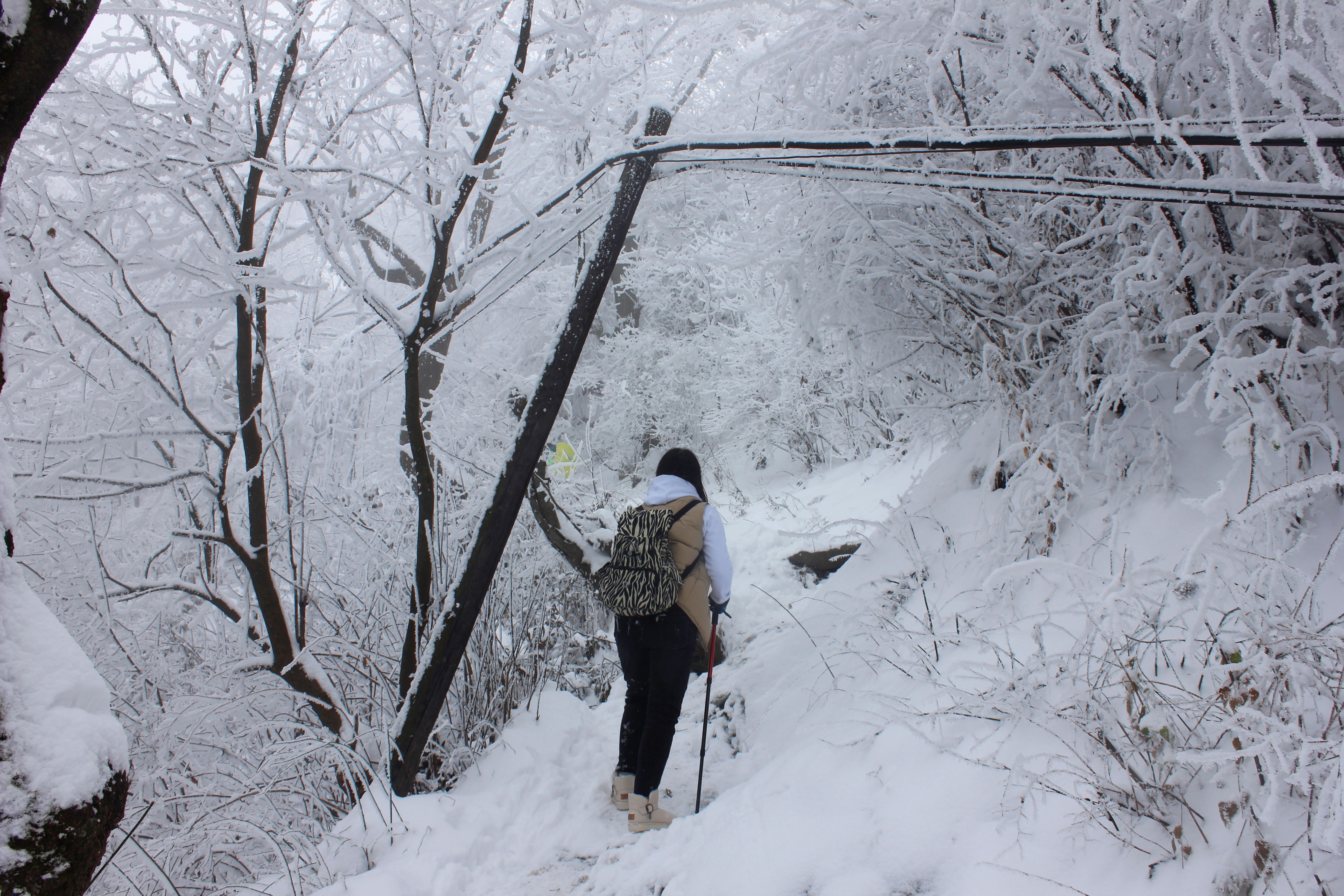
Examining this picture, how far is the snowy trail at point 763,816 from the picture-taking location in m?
1.73

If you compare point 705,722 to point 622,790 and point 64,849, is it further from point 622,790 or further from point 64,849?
point 64,849

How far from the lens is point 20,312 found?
2.70m

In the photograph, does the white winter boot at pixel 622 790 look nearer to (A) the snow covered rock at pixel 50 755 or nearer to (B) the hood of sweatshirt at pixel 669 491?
(B) the hood of sweatshirt at pixel 669 491

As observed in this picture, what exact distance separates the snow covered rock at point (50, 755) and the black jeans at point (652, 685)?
2.03m

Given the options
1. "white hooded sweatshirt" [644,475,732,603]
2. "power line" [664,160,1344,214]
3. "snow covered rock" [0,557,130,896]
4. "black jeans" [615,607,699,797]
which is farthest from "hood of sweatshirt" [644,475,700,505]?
"snow covered rock" [0,557,130,896]

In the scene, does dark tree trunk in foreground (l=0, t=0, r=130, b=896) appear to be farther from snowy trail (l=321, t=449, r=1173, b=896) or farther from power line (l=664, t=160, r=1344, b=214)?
power line (l=664, t=160, r=1344, b=214)

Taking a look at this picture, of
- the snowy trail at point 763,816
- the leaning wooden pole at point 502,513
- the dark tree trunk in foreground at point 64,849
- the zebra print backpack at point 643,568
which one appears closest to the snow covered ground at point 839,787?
the snowy trail at point 763,816

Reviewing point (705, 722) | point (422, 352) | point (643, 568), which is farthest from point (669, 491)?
point (422, 352)

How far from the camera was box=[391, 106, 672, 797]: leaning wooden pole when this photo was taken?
2.67 metres

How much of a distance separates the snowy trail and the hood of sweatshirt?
110 cm

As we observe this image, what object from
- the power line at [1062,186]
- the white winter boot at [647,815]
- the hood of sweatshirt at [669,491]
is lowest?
the white winter boot at [647,815]

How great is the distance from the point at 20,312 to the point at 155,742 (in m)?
1.90

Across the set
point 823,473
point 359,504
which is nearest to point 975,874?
point 359,504

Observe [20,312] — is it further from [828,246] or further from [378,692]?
[828,246]
